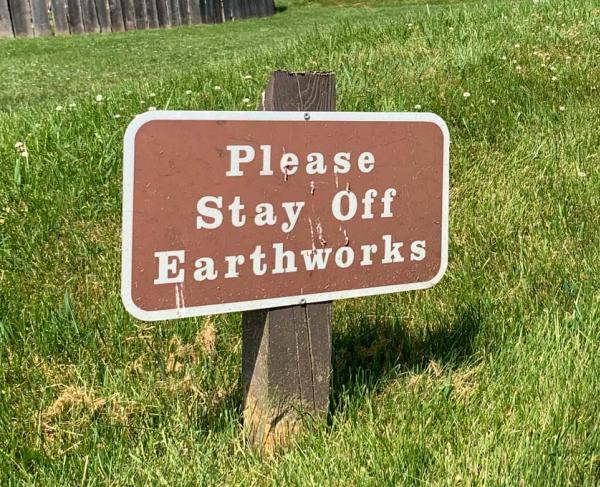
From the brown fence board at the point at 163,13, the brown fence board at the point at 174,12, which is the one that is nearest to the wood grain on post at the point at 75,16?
the brown fence board at the point at 163,13

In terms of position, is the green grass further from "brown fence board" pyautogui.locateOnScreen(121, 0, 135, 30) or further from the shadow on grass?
"brown fence board" pyautogui.locateOnScreen(121, 0, 135, 30)

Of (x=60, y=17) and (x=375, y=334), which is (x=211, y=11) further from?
(x=375, y=334)

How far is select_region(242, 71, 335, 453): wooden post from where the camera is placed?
1993 mm

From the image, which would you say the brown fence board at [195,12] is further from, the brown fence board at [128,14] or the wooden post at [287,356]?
the wooden post at [287,356]

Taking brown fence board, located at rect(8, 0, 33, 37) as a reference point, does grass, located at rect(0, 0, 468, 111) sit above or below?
below

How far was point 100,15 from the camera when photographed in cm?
1494

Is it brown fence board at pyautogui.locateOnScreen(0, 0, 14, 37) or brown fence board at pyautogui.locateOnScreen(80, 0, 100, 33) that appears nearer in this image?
brown fence board at pyautogui.locateOnScreen(0, 0, 14, 37)

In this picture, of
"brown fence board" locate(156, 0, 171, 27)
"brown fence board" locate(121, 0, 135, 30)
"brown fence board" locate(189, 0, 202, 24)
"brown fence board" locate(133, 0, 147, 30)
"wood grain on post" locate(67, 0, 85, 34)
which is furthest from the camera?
"brown fence board" locate(189, 0, 202, 24)

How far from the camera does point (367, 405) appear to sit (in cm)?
216

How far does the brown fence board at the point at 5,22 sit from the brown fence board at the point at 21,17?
7cm

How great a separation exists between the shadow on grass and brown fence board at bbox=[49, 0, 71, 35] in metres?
13.4

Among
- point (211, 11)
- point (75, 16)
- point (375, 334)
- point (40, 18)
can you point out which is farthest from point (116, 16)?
point (375, 334)

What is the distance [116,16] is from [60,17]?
4.27ft

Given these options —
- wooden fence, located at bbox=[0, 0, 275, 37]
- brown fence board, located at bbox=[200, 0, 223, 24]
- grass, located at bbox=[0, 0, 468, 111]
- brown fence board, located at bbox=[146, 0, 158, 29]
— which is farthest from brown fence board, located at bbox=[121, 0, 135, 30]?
brown fence board, located at bbox=[200, 0, 223, 24]
